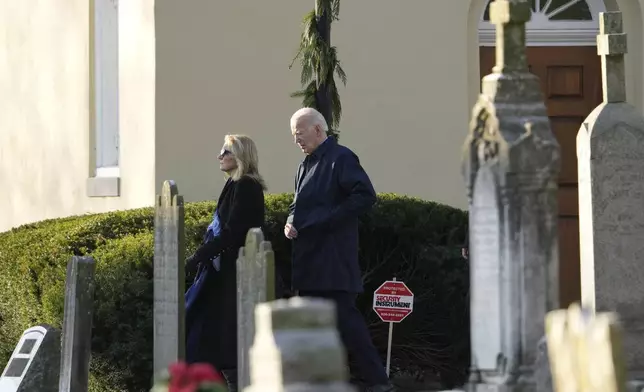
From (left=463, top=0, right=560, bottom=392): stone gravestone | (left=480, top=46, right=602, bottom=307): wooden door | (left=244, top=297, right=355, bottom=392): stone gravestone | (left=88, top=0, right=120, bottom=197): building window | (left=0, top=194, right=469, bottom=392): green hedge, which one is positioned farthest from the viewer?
(left=88, top=0, right=120, bottom=197): building window

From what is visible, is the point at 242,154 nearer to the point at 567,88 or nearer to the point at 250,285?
the point at 250,285

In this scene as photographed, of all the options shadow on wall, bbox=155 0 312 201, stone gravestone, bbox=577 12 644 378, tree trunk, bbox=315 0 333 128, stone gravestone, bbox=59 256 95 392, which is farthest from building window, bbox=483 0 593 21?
stone gravestone, bbox=59 256 95 392

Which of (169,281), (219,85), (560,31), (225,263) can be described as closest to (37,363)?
(169,281)

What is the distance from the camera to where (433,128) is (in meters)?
13.7

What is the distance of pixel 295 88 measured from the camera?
13.4 meters

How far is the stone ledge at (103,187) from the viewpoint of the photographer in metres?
14.1

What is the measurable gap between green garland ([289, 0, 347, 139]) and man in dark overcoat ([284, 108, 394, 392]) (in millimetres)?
1591

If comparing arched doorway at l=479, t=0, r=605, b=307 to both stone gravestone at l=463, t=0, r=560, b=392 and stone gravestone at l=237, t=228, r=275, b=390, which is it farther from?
stone gravestone at l=463, t=0, r=560, b=392

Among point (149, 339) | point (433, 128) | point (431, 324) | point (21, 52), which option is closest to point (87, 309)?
point (149, 339)

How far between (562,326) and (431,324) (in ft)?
22.2

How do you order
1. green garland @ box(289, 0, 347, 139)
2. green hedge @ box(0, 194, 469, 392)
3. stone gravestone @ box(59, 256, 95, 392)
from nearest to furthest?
stone gravestone @ box(59, 256, 95, 392) → green hedge @ box(0, 194, 469, 392) → green garland @ box(289, 0, 347, 139)

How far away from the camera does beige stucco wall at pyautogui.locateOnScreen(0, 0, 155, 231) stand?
44.8 ft

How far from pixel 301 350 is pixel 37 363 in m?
5.40

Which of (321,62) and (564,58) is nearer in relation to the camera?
(321,62)
